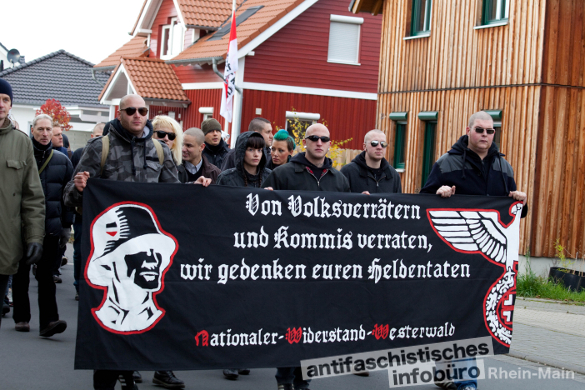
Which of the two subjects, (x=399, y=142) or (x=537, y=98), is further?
(x=399, y=142)

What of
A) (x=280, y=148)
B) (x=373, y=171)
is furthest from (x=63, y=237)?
(x=373, y=171)

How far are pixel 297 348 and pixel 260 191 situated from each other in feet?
3.92

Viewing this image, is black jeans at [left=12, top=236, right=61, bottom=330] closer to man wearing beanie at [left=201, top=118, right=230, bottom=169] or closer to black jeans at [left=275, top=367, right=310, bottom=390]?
man wearing beanie at [left=201, top=118, right=230, bottom=169]

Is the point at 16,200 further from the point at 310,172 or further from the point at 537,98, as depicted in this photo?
the point at 537,98

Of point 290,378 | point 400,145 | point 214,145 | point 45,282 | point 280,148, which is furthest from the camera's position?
point 400,145

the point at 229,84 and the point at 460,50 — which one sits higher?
the point at 460,50

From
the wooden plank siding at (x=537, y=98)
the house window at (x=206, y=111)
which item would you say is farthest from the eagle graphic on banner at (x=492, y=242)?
the house window at (x=206, y=111)

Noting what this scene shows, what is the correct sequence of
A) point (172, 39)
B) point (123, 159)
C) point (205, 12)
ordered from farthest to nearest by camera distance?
1. point (172, 39)
2. point (205, 12)
3. point (123, 159)

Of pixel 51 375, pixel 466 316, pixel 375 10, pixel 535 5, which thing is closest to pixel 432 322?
pixel 466 316

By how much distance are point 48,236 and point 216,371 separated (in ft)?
7.31

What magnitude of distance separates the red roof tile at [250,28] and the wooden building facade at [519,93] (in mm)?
9062

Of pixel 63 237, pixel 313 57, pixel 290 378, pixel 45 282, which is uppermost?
pixel 313 57

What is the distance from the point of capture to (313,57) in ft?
93.0

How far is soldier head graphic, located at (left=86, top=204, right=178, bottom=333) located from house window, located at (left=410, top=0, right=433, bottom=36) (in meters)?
14.1
